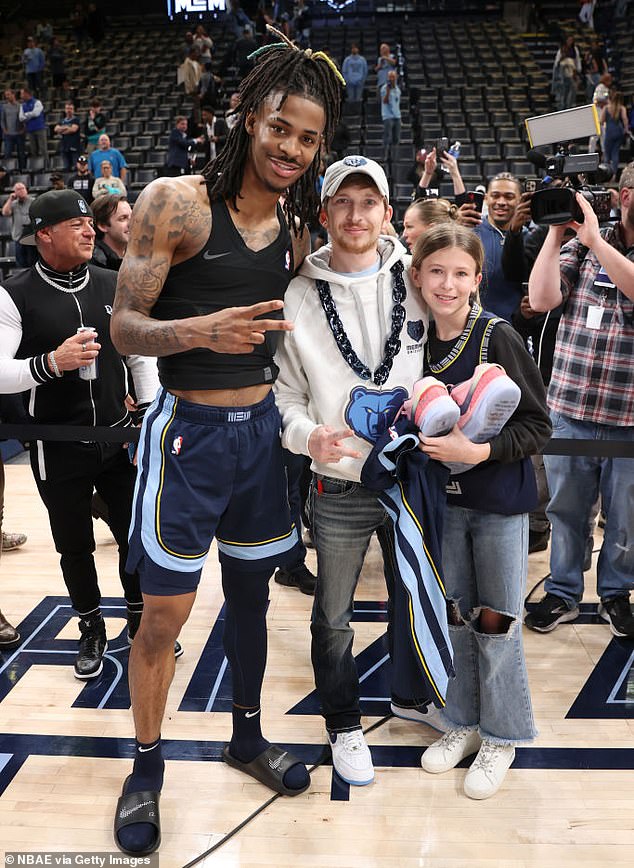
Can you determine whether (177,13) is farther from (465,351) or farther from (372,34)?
(465,351)

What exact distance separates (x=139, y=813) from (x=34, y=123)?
1275 centimetres

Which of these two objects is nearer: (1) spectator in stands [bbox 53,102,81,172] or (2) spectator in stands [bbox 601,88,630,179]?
(2) spectator in stands [bbox 601,88,630,179]

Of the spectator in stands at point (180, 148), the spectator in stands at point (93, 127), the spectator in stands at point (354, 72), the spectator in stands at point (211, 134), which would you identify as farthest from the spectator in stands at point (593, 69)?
the spectator in stands at point (93, 127)

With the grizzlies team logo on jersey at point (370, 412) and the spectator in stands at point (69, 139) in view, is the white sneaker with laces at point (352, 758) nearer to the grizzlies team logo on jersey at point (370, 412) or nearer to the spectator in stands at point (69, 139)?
the grizzlies team logo on jersey at point (370, 412)

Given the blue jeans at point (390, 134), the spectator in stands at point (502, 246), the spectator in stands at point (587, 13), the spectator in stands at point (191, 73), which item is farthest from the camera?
the spectator in stands at point (587, 13)

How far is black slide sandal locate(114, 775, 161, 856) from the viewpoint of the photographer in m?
2.03

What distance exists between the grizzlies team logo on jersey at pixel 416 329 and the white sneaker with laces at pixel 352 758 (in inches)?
46.0

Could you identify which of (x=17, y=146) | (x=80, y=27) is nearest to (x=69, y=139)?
(x=17, y=146)

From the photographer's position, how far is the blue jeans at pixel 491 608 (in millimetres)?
2139

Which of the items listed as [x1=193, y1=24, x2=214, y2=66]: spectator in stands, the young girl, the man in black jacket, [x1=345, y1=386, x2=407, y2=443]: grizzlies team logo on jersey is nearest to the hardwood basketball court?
the young girl

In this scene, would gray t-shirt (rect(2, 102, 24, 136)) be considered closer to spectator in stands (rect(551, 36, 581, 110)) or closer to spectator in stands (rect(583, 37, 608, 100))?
spectator in stands (rect(551, 36, 581, 110))

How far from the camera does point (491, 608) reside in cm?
219

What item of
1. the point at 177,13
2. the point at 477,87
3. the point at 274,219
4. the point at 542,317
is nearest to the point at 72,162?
the point at 477,87

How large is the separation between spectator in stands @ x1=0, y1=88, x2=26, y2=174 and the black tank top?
11.9 m
